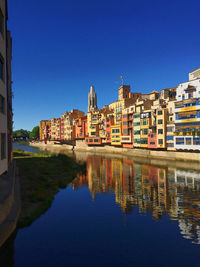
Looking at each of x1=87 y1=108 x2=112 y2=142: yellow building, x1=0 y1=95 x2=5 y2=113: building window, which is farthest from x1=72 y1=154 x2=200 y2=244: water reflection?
x1=87 y1=108 x2=112 y2=142: yellow building

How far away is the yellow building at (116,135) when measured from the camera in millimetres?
88344

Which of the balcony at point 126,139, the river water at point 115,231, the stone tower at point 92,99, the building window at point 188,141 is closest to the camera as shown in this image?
the river water at point 115,231

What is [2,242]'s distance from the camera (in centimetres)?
1239

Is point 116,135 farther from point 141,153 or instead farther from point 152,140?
point 152,140

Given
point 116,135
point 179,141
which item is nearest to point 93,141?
point 116,135

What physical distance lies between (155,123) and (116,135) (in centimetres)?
2267

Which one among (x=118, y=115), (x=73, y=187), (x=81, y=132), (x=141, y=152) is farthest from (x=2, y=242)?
(x=81, y=132)

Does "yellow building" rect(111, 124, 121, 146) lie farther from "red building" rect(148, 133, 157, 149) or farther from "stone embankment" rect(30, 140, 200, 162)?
"red building" rect(148, 133, 157, 149)

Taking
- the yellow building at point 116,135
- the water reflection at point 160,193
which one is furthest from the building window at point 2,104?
the yellow building at point 116,135

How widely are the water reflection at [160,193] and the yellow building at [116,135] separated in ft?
153

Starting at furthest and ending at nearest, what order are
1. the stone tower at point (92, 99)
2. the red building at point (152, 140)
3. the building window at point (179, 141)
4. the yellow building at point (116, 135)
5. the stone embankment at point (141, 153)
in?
the stone tower at point (92, 99) < the yellow building at point (116, 135) < the red building at point (152, 140) < the building window at point (179, 141) < the stone embankment at point (141, 153)

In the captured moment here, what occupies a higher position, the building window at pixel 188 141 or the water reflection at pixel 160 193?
the building window at pixel 188 141

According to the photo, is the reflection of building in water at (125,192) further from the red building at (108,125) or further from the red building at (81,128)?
the red building at (81,128)

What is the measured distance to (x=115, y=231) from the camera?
16547 mm
